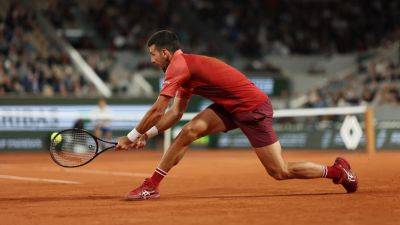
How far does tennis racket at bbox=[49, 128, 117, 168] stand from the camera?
390 inches

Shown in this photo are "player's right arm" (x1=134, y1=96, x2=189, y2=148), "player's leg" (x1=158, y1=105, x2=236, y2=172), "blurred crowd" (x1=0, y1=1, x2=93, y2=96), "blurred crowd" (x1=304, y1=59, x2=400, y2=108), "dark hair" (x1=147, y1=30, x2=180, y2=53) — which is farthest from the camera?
"blurred crowd" (x1=304, y1=59, x2=400, y2=108)

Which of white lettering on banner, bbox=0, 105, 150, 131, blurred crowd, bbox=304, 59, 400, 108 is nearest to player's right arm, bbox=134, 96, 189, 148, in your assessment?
white lettering on banner, bbox=0, 105, 150, 131

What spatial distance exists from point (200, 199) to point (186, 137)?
814mm

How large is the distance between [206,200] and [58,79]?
16.3 m

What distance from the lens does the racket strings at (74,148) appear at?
9.91m

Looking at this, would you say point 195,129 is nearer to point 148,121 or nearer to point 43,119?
point 148,121

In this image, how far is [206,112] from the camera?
1001 cm

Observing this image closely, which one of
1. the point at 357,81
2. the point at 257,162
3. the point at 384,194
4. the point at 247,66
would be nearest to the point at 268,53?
the point at 247,66

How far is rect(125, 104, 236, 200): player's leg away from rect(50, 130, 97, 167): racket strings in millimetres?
714

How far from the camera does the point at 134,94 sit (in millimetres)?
27516

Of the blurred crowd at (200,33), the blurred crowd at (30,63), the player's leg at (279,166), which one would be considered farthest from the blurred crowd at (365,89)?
the player's leg at (279,166)

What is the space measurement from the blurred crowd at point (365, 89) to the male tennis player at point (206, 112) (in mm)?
15983

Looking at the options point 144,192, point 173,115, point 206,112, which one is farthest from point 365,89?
point 144,192

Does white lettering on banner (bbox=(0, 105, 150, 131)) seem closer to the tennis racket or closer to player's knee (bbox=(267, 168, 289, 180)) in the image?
the tennis racket
